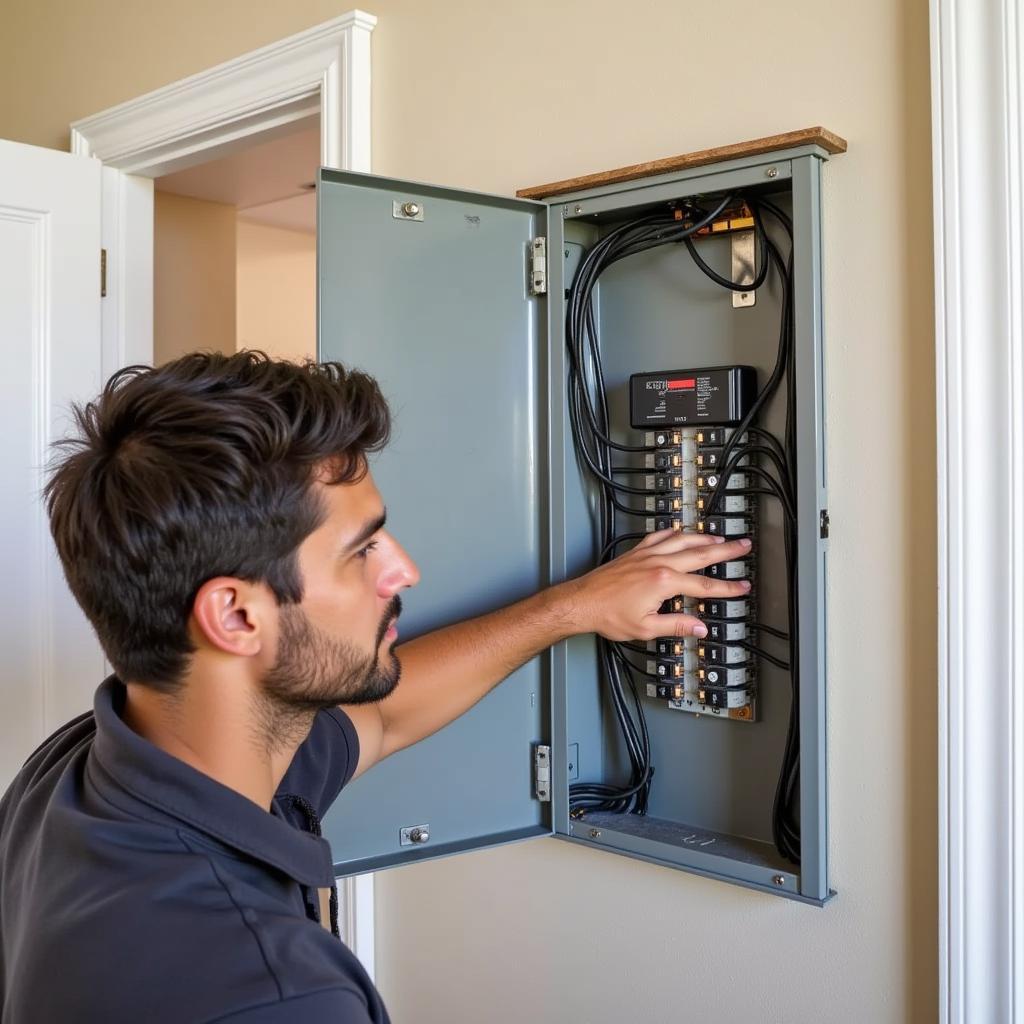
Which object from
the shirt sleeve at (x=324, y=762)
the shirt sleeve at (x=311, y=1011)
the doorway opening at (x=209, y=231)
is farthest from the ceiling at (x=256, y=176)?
the shirt sleeve at (x=311, y=1011)

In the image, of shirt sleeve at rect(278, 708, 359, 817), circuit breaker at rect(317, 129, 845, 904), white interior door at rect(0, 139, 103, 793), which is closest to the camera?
shirt sleeve at rect(278, 708, 359, 817)

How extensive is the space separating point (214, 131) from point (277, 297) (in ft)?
9.59

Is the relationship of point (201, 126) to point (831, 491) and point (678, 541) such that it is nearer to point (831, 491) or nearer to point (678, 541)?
point (678, 541)

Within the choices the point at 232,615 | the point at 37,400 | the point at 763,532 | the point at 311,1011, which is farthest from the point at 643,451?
the point at 37,400

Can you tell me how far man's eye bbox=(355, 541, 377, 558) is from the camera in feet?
3.83

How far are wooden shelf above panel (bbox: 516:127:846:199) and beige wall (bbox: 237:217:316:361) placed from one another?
3.48m

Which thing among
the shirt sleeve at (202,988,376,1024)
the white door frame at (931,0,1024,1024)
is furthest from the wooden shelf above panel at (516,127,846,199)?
the shirt sleeve at (202,988,376,1024)

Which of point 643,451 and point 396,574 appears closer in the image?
point 396,574

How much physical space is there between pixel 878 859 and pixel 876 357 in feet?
2.00

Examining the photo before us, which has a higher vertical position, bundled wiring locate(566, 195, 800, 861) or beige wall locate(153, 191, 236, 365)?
beige wall locate(153, 191, 236, 365)

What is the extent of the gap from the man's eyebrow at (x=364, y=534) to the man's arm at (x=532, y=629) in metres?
0.39

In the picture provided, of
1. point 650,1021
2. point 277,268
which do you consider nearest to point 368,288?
point 650,1021

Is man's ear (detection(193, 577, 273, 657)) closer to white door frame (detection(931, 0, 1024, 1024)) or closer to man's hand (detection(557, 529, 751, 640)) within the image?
man's hand (detection(557, 529, 751, 640))

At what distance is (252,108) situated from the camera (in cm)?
216
